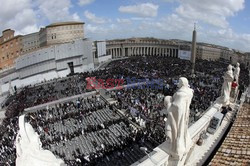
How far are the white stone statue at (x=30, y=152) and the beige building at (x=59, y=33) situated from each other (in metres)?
72.5

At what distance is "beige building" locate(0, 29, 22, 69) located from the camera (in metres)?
56.6

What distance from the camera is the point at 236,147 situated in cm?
786

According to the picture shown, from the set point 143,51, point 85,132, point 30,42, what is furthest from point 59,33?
point 85,132

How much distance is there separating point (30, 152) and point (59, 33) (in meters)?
74.2

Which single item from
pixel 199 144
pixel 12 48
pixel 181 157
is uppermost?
pixel 12 48

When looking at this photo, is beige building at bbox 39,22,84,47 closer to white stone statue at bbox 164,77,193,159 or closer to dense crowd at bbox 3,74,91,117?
dense crowd at bbox 3,74,91,117

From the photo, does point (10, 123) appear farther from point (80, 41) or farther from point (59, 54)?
point (80, 41)

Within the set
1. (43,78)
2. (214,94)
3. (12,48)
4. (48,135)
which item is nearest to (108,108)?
(48,135)

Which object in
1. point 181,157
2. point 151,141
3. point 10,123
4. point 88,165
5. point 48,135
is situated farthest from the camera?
point 10,123

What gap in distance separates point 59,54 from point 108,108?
33622mm

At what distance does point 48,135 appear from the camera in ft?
80.1

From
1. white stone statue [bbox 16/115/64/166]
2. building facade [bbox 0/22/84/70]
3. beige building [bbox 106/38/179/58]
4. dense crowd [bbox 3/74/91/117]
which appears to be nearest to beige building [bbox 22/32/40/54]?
building facade [bbox 0/22/84/70]

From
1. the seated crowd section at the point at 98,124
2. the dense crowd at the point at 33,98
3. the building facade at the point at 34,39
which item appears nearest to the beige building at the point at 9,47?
the building facade at the point at 34,39

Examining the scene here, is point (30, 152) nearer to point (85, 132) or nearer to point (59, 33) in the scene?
point (85, 132)
